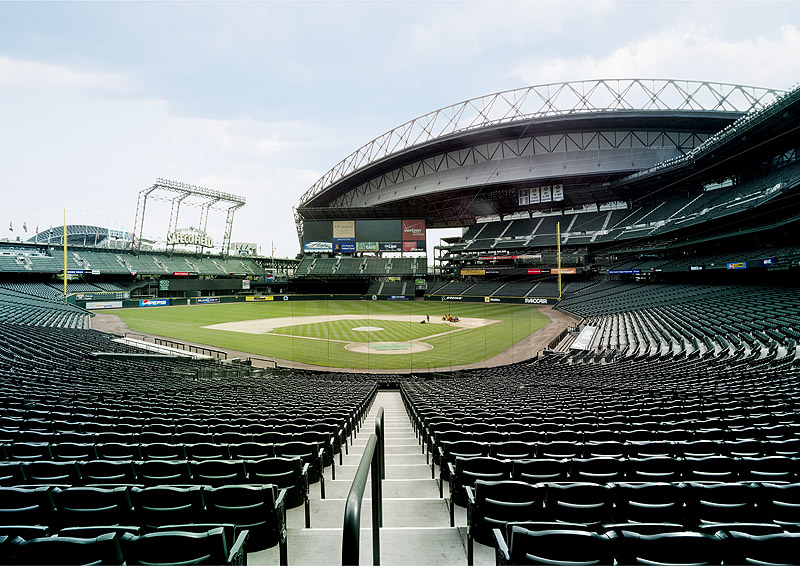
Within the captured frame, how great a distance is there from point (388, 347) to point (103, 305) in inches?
2035

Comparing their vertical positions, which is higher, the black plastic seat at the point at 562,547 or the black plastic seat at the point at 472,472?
the black plastic seat at the point at 562,547

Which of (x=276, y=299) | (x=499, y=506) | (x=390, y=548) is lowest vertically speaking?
(x=276, y=299)

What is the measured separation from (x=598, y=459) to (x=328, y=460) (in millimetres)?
4298

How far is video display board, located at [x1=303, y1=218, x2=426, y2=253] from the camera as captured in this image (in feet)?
298

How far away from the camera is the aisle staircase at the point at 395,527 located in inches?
135

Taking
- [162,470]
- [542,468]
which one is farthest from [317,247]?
[542,468]

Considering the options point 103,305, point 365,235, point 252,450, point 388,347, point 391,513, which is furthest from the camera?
point 365,235

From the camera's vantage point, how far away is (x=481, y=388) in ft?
47.8

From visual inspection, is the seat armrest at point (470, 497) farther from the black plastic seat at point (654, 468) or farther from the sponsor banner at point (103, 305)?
the sponsor banner at point (103, 305)

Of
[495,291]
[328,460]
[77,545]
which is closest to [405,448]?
[328,460]

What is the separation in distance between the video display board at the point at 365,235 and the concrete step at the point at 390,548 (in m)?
87.7

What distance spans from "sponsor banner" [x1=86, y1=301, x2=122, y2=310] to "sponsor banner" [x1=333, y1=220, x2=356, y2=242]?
1807 inches

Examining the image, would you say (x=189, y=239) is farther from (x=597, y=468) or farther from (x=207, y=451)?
(x=597, y=468)

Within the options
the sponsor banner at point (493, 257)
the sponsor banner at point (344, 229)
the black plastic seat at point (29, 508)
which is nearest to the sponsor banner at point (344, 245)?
the sponsor banner at point (344, 229)
